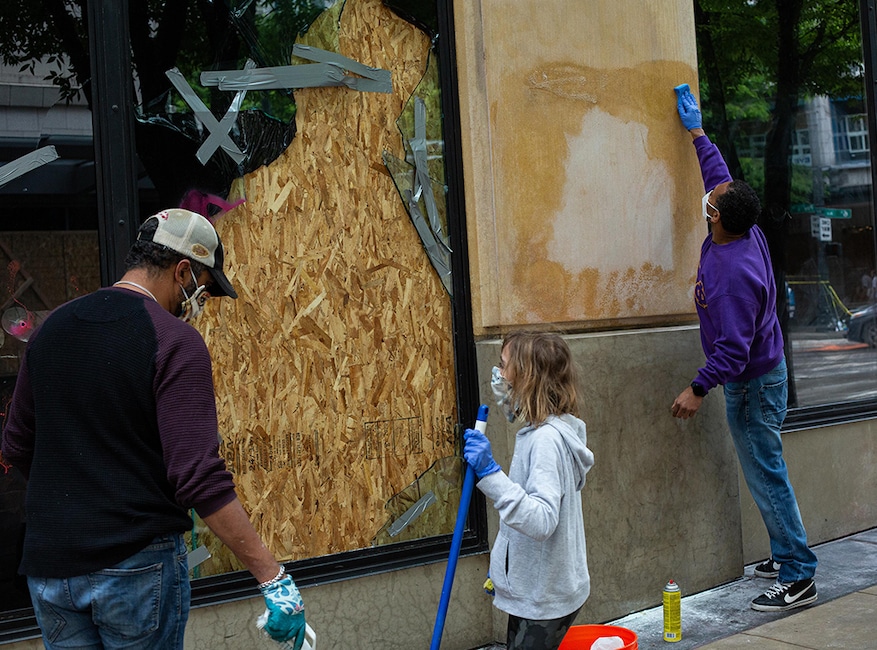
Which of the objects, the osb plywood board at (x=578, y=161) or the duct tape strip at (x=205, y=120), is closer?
the duct tape strip at (x=205, y=120)

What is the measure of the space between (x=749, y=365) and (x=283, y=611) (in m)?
3.26

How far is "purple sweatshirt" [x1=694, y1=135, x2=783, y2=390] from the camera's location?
4883 mm

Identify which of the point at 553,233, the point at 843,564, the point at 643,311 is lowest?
the point at 843,564

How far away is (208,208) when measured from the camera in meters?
4.19

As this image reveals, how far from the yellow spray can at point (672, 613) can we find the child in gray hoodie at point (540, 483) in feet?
4.80

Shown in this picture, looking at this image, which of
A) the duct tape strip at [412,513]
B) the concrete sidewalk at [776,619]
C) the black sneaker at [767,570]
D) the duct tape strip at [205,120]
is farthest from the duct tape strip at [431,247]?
the black sneaker at [767,570]

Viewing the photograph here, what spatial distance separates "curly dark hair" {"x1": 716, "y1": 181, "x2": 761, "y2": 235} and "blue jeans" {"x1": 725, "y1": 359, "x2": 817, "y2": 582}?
0.78 metres

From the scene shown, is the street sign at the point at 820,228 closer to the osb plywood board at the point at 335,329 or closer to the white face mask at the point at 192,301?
the osb plywood board at the point at 335,329

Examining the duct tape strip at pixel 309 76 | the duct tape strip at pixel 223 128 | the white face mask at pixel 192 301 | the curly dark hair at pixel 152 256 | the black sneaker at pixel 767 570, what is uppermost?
the duct tape strip at pixel 309 76

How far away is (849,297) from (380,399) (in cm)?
397

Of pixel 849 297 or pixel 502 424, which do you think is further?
pixel 849 297

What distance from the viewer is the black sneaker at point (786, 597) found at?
5.04 metres

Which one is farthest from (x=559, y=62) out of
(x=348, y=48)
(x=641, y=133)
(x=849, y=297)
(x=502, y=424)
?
(x=849, y=297)

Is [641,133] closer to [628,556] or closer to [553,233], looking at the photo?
[553,233]
